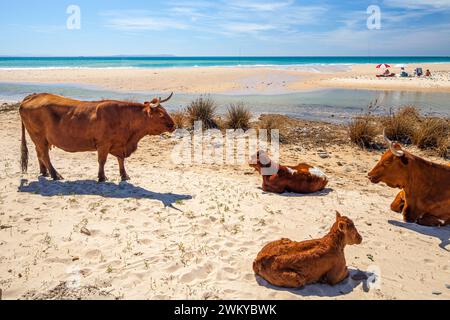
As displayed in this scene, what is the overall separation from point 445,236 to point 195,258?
3496mm

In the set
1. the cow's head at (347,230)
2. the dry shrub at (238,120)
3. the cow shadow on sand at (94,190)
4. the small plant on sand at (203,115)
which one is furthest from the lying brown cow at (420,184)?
the small plant on sand at (203,115)

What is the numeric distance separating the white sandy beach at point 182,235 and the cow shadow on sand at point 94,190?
2 cm

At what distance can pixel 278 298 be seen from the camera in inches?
146

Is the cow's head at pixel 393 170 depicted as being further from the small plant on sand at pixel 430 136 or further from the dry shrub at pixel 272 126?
the dry shrub at pixel 272 126

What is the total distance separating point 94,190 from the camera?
6.81 metres

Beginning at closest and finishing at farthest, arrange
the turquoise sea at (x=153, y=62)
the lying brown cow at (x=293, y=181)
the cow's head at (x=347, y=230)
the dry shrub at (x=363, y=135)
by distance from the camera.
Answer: the cow's head at (x=347, y=230) < the lying brown cow at (x=293, y=181) < the dry shrub at (x=363, y=135) < the turquoise sea at (x=153, y=62)

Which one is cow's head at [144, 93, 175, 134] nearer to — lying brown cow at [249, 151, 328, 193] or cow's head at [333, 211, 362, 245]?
lying brown cow at [249, 151, 328, 193]

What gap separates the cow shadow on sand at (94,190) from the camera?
653 cm

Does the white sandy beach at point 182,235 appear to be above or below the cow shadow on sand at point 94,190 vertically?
below

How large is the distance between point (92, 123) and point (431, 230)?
5.84 m

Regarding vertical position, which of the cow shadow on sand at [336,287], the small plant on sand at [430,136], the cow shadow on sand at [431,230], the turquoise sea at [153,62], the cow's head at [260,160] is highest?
the turquoise sea at [153,62]

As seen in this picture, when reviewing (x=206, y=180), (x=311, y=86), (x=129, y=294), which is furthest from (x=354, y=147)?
(x=311, y=86)

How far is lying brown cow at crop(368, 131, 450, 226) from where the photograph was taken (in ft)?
18.4

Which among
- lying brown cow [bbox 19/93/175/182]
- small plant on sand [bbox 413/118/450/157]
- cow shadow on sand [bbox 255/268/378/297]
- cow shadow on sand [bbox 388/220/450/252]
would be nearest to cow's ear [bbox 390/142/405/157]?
cow shadow on sand [bbox 388/220/450/252]
